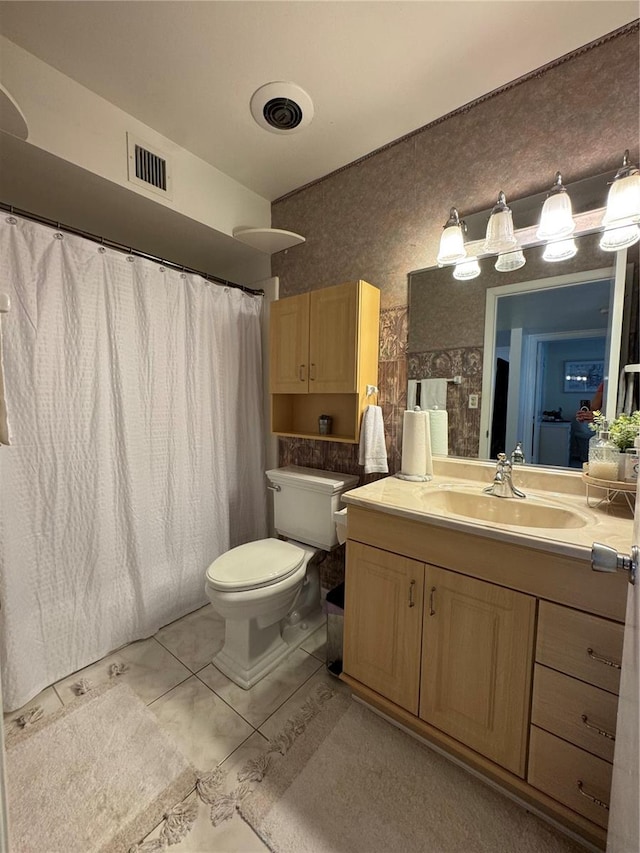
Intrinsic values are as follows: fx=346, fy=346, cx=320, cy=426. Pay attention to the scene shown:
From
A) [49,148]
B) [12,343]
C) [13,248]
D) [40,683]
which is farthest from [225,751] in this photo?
[49,148]

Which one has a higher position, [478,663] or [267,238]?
[267,238]

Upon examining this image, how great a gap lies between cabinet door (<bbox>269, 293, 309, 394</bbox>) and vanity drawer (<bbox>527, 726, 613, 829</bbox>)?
5.20 ft

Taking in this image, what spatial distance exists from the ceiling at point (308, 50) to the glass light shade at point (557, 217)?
533mm

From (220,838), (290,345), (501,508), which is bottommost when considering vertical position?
(220,838)

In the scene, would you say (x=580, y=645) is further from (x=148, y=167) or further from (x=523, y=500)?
(x=148, y=167)

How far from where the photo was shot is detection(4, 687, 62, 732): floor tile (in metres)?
1.30

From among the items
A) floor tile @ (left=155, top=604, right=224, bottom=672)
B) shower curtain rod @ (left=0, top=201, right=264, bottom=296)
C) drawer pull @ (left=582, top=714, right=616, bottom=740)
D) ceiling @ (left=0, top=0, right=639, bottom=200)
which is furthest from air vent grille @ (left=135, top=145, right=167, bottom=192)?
drawer pull @ (left=582, top=714, right=616, bottom=740)

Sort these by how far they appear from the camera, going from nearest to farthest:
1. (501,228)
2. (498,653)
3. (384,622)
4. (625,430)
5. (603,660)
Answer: (603,660), (498,653), (625,430), (384,622), (501,228)

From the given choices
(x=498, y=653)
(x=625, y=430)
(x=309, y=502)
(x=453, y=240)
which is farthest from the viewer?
(x=309, y=502)

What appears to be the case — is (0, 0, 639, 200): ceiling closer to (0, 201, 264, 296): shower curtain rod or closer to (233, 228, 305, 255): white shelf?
(233, 228, 305, 255): white shelf

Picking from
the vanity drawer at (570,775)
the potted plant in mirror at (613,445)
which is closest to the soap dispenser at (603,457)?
the potted plant in mirror at (613,445)

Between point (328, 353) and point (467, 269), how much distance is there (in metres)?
0.72

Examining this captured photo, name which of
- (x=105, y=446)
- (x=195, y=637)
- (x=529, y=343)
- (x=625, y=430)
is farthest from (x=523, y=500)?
(x=105, y=446)

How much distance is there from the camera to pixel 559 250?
131 centimetres
